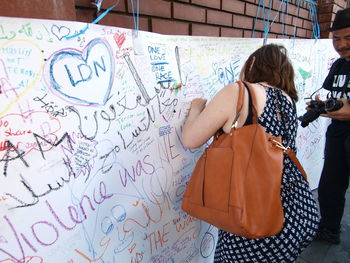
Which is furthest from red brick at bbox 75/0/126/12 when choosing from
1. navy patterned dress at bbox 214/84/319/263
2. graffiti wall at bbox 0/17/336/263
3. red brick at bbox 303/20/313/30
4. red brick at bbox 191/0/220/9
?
red brick at bbox 303/20/313/30

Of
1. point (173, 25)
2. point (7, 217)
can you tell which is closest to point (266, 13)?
point (173, 25)

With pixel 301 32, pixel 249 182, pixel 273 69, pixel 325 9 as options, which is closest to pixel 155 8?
pixel 273 69

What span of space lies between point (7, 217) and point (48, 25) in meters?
0.66

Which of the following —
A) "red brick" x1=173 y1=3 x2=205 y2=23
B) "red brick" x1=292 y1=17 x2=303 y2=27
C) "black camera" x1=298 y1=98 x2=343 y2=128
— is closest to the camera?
"red brick" x1=173 y1=3 x2=205 y2=23

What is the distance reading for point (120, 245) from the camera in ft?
3.90

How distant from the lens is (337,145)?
1.98m

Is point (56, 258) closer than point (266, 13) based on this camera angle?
Yes

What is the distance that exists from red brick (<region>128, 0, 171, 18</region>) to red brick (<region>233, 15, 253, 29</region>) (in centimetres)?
68

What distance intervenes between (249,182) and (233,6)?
4.48 ft

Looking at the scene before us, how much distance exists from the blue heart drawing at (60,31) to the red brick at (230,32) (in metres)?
1.19

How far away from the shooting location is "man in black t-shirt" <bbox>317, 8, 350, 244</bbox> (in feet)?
5.67

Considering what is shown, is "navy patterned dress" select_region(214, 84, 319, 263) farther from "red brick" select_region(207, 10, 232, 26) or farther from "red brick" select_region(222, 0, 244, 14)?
"red brick" select_region(222, 0, 244, 14)

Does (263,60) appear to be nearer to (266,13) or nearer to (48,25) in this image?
(48,25)

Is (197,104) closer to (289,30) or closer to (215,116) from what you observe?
(215,116)
